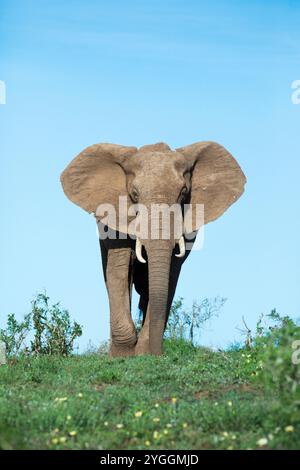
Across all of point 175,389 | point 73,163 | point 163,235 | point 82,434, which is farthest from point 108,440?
point 73,163

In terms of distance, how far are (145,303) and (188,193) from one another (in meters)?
3.56

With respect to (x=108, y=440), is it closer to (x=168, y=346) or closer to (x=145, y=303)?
(x=168, y=346)

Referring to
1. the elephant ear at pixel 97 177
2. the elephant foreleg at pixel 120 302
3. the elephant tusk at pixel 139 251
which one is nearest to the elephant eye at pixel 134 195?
the elephant ear at pixel 97 177

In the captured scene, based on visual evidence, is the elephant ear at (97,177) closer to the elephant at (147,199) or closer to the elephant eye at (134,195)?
the elephant at (147,199)

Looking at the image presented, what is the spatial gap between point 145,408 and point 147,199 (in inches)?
267

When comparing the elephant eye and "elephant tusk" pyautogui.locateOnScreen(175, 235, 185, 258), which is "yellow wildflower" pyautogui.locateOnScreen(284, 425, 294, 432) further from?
the elephant eye

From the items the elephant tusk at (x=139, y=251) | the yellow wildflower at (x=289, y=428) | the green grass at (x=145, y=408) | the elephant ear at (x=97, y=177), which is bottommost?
the yellow wildflower at (x=289, y=428)

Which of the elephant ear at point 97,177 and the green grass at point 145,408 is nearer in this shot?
the green grass at point 145,408

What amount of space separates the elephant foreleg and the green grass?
117 inches

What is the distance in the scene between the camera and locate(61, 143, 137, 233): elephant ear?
18.2 meters

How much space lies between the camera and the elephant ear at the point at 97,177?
18.2m

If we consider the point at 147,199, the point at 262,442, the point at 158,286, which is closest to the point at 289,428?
the point at 262,442

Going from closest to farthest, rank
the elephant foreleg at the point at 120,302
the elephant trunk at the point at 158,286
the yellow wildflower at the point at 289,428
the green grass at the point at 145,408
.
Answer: the yellow wildflower at the point at 289,428 → the green grass at the point at 145,408 → the elephant trunk at the point at 158,286 → the elephant foreleg at the point at 120,302

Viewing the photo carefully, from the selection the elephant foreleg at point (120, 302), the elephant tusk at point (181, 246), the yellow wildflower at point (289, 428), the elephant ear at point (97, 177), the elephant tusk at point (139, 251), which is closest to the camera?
the yellow wildflower at point (289, 428)
